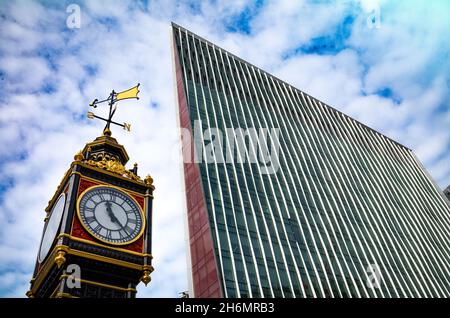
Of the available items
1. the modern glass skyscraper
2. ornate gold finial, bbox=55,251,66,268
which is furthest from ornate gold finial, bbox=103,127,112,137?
the modern glass skyscraper

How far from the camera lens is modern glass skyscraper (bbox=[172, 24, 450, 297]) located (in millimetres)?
54094

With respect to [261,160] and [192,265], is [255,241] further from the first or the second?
[261,160]

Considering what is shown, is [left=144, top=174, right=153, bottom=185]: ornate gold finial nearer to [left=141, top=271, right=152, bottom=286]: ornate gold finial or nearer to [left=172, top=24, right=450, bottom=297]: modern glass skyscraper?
[left=141, top=271, right=152, bottom=286]: ornate gold finial

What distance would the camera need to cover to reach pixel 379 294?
2368 inches

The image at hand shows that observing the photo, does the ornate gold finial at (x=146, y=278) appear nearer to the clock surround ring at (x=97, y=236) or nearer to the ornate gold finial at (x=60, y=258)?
the clock surround ring at (x=97, y=236)

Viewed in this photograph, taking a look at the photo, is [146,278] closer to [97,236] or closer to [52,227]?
[97,236]

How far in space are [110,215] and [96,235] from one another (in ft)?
4.30

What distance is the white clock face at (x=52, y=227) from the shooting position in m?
19.5

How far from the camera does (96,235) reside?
18406mm

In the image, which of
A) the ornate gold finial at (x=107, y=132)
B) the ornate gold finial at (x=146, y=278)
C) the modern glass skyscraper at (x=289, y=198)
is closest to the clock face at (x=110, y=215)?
the ornate gold finial at (x=146, y=278)

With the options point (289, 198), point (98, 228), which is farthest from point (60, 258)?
point (289, 198)

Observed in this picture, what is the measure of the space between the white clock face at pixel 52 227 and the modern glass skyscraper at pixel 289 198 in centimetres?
2912

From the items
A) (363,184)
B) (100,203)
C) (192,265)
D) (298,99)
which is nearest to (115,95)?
(100,203)
